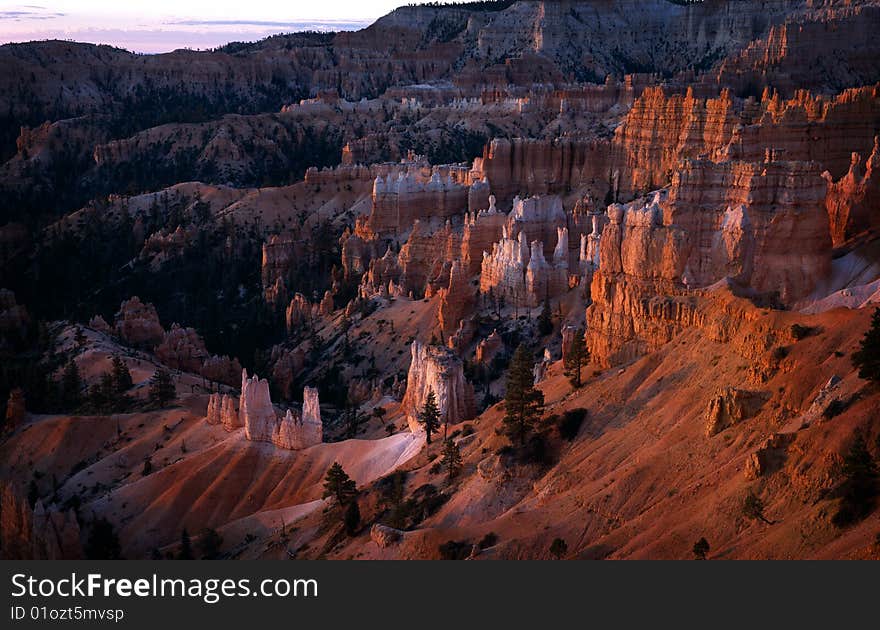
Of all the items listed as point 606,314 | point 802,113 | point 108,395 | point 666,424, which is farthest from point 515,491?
point 802,113

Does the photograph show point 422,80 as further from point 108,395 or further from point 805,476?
point 805,476

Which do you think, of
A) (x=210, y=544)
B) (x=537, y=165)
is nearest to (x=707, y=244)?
(x=210, y=544)

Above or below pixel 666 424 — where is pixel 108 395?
below

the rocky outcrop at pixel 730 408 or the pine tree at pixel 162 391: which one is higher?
the rocky outcrop at pixel 730 408

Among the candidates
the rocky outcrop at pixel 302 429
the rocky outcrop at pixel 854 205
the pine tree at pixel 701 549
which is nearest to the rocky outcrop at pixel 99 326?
the rocky outcrop at pixel 302 429

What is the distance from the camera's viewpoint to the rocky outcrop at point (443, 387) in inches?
1640

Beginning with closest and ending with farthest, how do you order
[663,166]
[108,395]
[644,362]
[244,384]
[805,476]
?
1. [805,476]
2. [644,362]
3. [244,384]
4. [108,395]
5. [663,166]

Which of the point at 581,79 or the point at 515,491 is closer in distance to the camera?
the point at 515,491

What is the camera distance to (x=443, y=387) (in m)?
41.7

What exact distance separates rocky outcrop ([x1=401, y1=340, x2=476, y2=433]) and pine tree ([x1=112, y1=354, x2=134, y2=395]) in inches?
717

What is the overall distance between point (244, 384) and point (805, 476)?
3027 centimetres

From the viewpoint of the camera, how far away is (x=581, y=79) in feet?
562

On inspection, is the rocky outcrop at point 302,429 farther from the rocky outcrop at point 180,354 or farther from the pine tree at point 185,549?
the rocky outcrop at point 180,354

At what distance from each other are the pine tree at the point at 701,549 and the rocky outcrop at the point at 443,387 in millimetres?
20101
